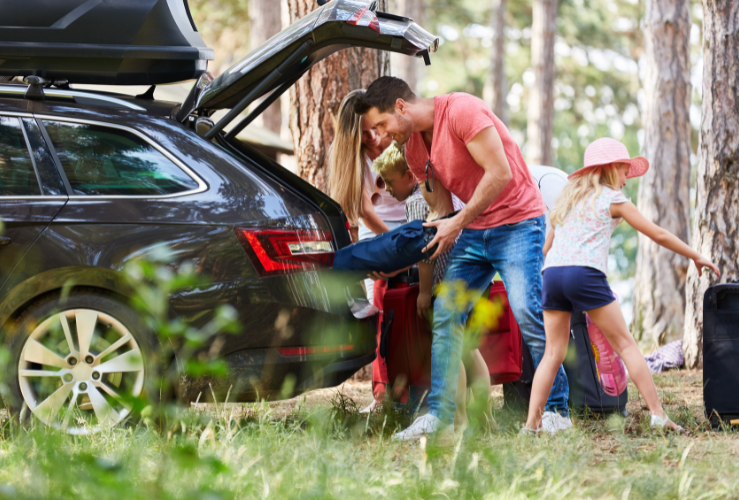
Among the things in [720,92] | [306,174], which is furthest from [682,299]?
[306,174]

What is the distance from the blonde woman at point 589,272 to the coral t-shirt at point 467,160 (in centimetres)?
22

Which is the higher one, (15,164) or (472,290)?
(15,164)

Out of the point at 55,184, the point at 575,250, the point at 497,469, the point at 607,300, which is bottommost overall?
the point at 497,469

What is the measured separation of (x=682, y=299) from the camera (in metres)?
7.91

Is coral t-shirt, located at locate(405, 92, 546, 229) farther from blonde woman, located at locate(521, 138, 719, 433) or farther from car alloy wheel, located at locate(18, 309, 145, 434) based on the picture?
car alloy wheel, located at locate(18, 309, 145, 434)

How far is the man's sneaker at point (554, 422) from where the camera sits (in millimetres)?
3783

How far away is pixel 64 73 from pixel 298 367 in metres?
2.01

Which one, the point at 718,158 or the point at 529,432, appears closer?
the point at 529,432

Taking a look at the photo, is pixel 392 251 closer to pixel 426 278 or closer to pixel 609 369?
pixel 426 278

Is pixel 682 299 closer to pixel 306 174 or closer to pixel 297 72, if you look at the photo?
pixel 306 174

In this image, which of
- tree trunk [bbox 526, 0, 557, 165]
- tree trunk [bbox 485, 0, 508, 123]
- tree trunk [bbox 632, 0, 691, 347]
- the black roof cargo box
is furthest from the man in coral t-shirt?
tree trunk [bbox 485, 0, 508, 123]

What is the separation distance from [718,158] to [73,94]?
4621 mm

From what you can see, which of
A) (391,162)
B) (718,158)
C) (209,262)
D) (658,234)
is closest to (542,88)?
(718,158)

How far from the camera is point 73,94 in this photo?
12.4ft
